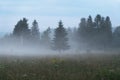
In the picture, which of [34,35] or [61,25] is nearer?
[61,25]

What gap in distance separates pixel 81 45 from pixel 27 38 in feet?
46.2

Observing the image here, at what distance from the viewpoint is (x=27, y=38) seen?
7588 centimetres

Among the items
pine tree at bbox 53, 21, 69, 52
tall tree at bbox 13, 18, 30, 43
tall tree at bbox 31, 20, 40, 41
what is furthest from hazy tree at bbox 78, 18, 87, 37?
tall tree at bbox 31, 20, 40, 41

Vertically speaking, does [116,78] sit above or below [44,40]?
below

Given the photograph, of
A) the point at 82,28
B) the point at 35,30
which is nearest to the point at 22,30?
the point at 35,30

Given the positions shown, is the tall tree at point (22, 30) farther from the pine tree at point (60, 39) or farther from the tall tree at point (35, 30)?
the pine tree at point (60, 39)

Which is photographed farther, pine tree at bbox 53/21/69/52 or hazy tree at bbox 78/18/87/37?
hazy tree at bbox 78/18/87/37

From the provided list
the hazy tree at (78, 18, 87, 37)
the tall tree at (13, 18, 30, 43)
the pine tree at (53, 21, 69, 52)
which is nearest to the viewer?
the pine tree at (53, 21, 69, 52)

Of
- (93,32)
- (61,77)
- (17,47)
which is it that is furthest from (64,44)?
(61,77)

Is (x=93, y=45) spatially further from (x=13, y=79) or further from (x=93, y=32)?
(x=13, y=79)

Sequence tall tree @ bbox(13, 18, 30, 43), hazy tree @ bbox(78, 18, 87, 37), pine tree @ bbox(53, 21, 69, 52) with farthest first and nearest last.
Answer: hazy tree @ bbox(78, 18, 87, 37)
tall tree @ bbox(13, 18, 30, 43)
pine tree @ bbox(53, 21, 69, 52)

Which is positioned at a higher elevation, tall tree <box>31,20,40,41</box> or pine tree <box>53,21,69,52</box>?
tall tree <box>31,20,40,41</box>

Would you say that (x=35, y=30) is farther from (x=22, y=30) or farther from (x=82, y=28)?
(x=82, y=28)

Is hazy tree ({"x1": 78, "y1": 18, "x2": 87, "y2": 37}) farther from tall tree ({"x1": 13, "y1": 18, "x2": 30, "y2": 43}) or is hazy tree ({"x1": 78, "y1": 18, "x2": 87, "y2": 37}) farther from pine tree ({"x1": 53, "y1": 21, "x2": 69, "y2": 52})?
tall tree ({"x1": 13, "y1": 18, "x2": 30, "y2": 43})
